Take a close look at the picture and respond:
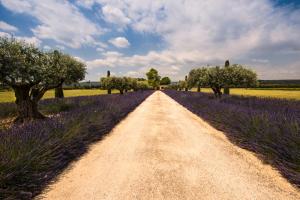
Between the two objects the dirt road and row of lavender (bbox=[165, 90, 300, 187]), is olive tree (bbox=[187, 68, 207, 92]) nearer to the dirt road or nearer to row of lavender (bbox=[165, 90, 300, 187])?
row of lavender (bbox=[165, 90, 300, 187])

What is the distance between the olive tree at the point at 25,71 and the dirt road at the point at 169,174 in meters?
4.10

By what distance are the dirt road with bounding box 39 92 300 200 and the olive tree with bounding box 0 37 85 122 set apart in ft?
13.5

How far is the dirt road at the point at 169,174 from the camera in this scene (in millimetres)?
3520

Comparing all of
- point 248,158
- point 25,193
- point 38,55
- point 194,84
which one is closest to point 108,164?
point 25,193

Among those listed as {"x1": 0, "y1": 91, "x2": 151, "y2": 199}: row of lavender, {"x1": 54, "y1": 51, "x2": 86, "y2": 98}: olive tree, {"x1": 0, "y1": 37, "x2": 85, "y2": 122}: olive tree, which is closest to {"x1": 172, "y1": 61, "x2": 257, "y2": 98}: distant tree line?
{"x1": 54, "y1": 51, "x2": 86, "y2": 98}: olive tree

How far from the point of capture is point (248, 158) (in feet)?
17.7

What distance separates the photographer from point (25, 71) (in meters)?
8.39

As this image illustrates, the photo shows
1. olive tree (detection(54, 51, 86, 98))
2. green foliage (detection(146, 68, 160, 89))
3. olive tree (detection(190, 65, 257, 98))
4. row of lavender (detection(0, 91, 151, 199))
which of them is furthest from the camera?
green foliage (detection(146, 68, 160, 89))

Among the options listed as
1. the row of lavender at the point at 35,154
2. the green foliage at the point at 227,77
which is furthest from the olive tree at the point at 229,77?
the row of lavender at the point at 35,154

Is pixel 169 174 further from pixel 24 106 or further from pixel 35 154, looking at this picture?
pixel 24 106

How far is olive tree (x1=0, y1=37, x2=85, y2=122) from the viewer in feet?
25.3

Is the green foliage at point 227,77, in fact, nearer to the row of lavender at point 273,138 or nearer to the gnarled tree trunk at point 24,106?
the row of lavender at point 273,138

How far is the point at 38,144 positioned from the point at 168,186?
8.80 ft

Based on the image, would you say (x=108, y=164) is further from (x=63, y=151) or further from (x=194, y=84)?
(x=194, y=84)
